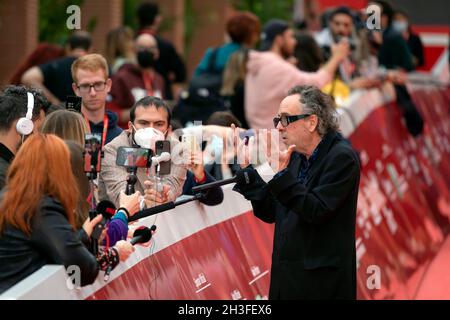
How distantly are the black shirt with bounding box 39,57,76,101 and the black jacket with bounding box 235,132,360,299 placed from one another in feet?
18.0

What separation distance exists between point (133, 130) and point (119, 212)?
1128 mm

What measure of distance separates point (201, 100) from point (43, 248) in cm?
763

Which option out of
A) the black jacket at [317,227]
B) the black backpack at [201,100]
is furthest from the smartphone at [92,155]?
the black backpack at [201,100]

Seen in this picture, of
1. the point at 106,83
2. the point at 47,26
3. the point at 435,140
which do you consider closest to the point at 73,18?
the point at 106,83

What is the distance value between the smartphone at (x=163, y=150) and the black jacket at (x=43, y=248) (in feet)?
4.79

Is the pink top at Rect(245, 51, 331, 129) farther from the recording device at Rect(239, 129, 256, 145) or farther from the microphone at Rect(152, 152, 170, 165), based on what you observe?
the microphone at Rect(152, 152, 170, 165)

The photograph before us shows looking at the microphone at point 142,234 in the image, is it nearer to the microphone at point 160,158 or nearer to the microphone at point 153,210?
the microphone at point 153,210

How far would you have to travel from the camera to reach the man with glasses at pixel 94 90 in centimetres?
874

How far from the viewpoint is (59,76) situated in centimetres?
1256

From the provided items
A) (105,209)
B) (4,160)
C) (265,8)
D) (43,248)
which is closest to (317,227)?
(105,209)

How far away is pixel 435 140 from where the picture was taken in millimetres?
17625

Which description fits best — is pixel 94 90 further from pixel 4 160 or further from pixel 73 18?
Result: pixel 4 160
